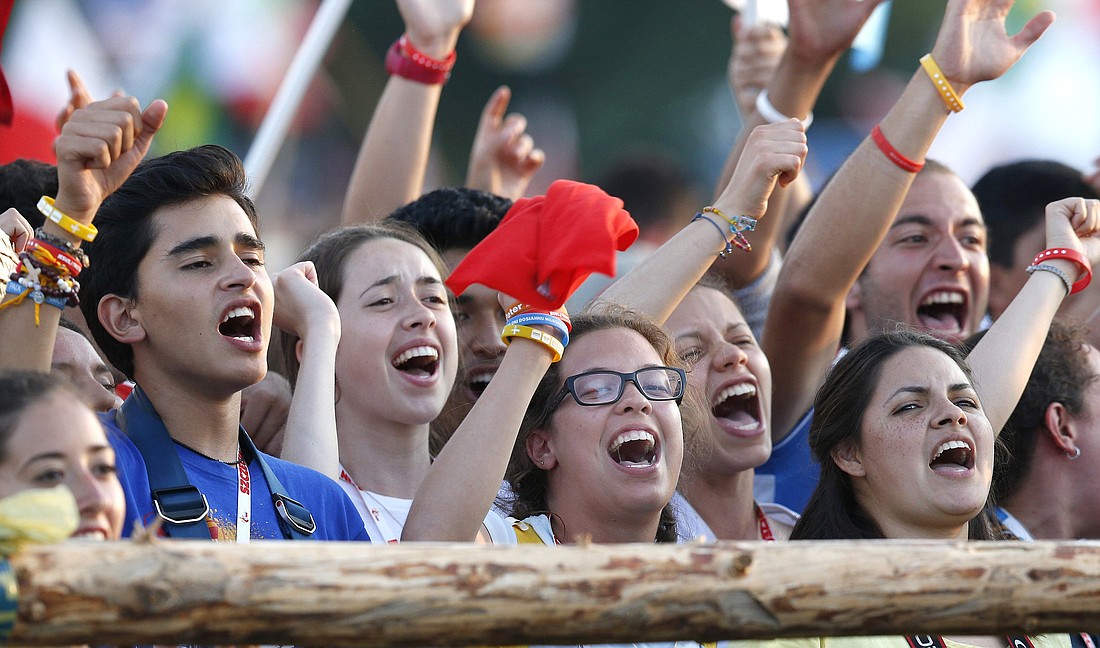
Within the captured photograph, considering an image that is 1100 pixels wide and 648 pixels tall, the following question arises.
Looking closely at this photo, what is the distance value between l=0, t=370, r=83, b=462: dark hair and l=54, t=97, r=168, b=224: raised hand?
0.46 metres

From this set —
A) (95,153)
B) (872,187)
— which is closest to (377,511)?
(95,153)

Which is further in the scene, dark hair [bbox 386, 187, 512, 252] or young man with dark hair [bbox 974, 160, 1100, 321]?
young man with dark hair [bbox 974, 160, 1100, 321]

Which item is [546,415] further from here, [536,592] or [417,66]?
[417,66]

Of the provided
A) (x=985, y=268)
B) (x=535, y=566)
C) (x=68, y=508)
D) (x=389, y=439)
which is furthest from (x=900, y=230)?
(x=68, y=508)

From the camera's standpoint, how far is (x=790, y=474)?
3.82 m

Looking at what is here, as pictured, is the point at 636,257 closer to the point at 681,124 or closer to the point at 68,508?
the point at 681,124

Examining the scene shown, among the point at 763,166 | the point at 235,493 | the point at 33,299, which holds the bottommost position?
the point at 235,493

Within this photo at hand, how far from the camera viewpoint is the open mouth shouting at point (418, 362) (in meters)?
3.23

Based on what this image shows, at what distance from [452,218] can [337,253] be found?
1.79 ft

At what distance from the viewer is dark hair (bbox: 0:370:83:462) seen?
6.47 feet

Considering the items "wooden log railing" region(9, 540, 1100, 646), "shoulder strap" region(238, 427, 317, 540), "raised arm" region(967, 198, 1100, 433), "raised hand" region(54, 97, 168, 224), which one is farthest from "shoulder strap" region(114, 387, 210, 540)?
Answer: "raised arm" region(967, 198, 1100, 433)

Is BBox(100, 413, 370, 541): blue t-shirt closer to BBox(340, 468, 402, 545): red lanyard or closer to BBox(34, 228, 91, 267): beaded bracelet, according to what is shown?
BBox(340, 468, 402, 545): red lanyard

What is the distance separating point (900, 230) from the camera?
4.08m

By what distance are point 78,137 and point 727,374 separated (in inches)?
68.1
